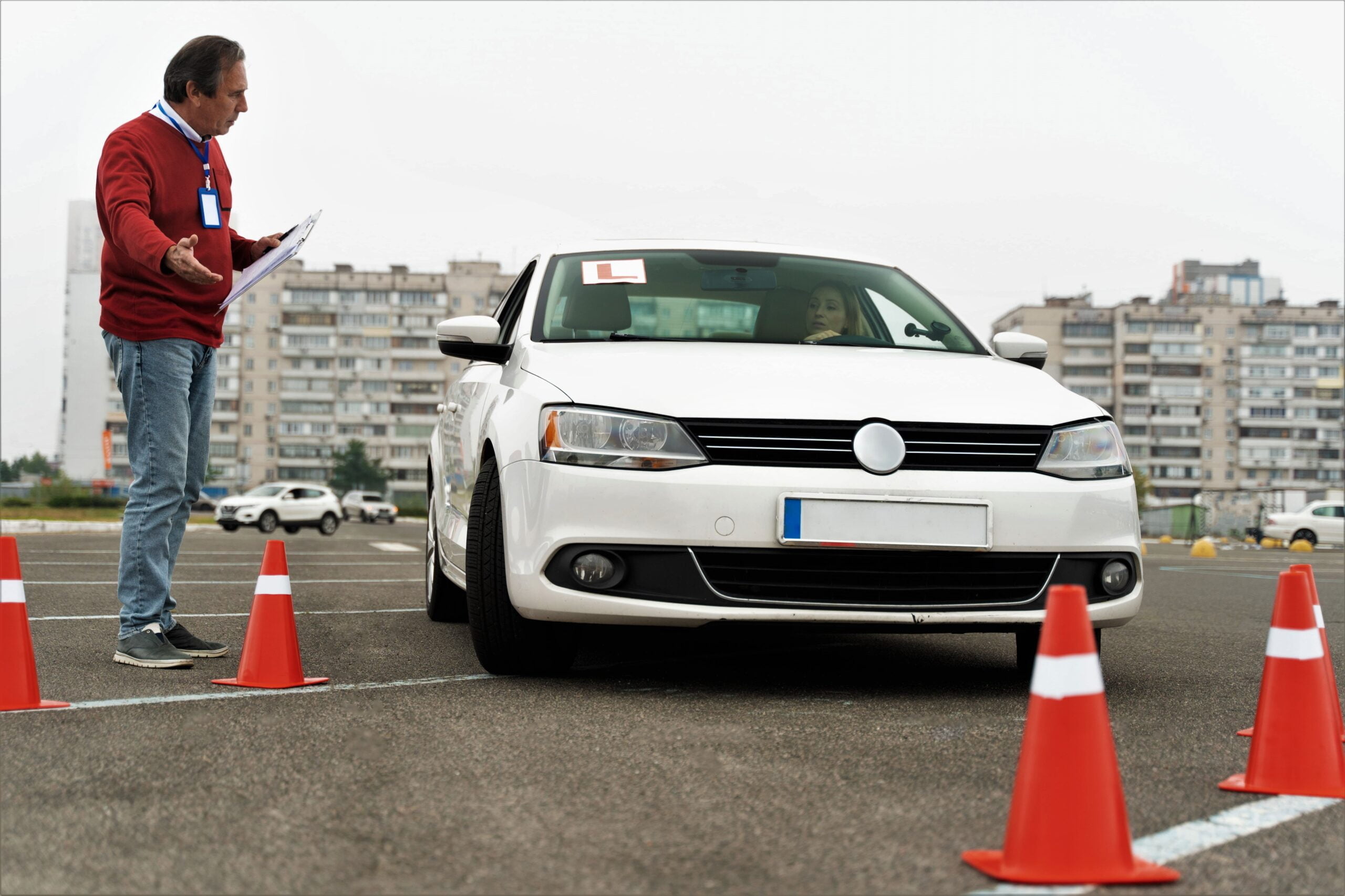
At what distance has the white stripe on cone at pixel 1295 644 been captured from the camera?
2975 millimetres

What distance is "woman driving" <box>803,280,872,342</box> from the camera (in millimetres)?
5051

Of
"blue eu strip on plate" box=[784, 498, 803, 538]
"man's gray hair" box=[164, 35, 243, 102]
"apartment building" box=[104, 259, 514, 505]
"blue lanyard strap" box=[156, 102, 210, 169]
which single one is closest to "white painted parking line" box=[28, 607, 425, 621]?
"blue lanyard strap" box=[156, 102, 210, 169]

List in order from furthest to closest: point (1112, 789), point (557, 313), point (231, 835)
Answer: point (557, 313) → point (231, 835) → point (1112, 789)

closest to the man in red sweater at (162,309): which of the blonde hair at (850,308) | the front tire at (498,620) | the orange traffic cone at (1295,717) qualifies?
the front tire at (498,620)

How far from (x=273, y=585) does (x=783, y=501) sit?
5.40 feet

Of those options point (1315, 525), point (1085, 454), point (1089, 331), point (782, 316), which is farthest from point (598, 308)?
point (1089, 331)

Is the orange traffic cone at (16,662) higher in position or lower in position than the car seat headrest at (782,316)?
lower

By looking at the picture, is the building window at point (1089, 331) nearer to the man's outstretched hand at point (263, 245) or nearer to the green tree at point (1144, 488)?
the green tree at point (1144, 488)

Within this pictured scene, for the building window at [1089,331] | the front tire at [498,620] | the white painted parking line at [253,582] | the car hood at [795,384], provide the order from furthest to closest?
the building window at [1089,331], the white painted parking line at [253,582], the front tire at [498,620], the car hood at [795,384]

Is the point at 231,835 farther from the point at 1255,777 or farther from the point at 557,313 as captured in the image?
the point at 557,313

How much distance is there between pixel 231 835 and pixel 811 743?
1.41 meters

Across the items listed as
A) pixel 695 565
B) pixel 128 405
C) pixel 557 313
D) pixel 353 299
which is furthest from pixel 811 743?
pixel 353 299

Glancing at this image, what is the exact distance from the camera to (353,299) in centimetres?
11456

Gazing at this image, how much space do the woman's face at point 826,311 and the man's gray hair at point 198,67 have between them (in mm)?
2268
